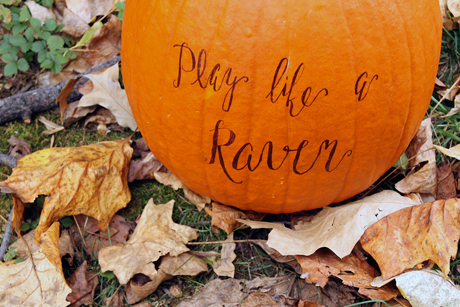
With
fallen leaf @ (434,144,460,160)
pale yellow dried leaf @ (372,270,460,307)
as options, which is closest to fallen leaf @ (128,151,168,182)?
pale yellow dried leaf @ (372,270,460,307)

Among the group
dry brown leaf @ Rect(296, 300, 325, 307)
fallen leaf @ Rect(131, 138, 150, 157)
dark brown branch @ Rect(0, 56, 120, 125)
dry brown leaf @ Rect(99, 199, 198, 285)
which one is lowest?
dry brown leaf @ Rect(296, 300, 325, 307)

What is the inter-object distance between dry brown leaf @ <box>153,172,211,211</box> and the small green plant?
1.28 meters

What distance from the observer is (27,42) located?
2979 millimetres

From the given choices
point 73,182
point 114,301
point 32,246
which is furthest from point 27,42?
point 114,301

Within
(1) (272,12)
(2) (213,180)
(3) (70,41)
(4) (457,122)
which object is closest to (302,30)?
(1) (272,12)

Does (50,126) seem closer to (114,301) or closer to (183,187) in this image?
(183,187)

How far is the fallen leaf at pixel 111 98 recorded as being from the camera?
2855 mm

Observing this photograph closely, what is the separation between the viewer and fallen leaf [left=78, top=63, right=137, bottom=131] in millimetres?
2855

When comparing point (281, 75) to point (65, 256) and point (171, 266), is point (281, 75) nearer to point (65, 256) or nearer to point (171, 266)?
point (171, 266)

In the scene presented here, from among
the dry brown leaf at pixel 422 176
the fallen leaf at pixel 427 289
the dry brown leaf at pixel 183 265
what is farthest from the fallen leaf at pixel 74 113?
the fallen leaf at pixel 427 289

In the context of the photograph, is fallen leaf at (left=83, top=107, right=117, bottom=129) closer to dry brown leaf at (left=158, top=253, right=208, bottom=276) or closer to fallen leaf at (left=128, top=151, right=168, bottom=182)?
fallen leaf at (left=128, top=151, right=168, bottom=182)

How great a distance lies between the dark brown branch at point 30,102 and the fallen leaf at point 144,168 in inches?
33.9

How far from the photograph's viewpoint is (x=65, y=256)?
2291 millimetres

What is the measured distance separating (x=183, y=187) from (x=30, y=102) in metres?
1.44
